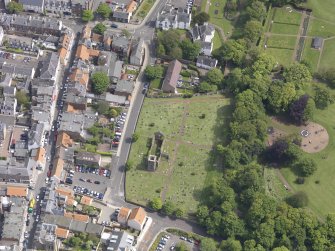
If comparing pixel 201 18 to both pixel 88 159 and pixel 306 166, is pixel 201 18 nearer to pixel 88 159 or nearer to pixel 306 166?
pixel 306 166

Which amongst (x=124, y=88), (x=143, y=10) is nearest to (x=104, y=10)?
(x=143, y=10)

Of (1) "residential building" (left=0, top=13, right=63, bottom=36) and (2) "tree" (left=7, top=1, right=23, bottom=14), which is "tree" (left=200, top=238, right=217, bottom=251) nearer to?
(1) "residential building" (left=0, top=13, right=63, bottom=36)

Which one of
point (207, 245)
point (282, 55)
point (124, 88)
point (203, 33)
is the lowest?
point (207, 245)

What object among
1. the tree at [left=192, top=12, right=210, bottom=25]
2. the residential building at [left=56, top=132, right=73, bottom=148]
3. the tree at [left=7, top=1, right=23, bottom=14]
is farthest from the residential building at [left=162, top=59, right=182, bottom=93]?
the tree at [left=7, top=1, right=23, bottom=14]

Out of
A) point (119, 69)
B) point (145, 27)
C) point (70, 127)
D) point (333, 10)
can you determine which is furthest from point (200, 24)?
point (70, 127)

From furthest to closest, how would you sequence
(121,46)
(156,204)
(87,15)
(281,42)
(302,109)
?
(87,15) → (281,42) → (121,46) → (302,109) → (156,204)

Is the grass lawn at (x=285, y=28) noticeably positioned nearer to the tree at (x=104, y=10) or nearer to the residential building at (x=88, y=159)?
the tree at (x=104, y=10)

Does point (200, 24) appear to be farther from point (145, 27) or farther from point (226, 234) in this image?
point (226, 234)
